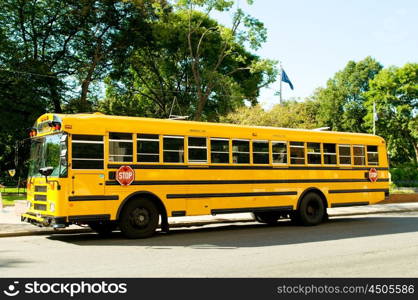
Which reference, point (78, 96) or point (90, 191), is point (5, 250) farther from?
point (78, 96)

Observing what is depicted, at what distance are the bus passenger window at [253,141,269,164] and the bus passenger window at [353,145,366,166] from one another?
3957 mm

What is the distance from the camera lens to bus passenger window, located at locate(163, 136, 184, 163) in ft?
43.9

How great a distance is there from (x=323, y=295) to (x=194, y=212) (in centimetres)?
734

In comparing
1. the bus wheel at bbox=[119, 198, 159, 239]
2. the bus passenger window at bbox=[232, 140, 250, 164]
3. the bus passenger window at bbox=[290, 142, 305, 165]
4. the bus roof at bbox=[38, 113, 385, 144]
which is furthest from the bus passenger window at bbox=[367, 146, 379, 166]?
the bus wheel at bbox=[119, 198, 159, 239]

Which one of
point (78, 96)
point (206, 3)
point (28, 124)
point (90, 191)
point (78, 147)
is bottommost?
point (90, 191)

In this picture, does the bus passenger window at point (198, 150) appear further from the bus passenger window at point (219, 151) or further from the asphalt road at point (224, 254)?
the asphalt road at point (224, 254)

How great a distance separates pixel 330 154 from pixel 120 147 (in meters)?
7.65

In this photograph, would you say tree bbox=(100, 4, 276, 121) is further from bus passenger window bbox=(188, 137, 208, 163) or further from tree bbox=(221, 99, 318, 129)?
bus passenger window bbox=(188, 137, 208, 163)

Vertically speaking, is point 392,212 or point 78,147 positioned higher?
point 78,147

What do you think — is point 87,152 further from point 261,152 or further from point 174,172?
point 261,152

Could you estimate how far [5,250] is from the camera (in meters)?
10.8

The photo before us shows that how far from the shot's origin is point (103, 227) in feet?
44.6

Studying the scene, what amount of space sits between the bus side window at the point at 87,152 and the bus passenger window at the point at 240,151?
410 centimetres

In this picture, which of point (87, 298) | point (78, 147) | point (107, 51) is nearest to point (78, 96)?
point (107, 51)
